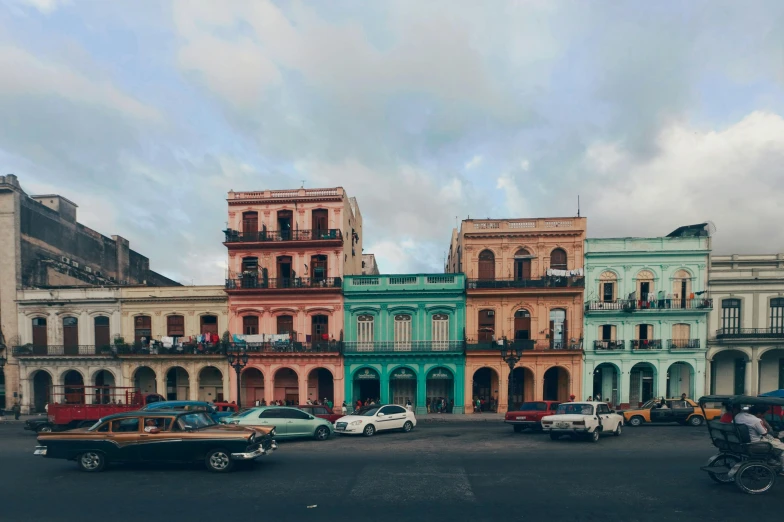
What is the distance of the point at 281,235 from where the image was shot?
32281 millimetres

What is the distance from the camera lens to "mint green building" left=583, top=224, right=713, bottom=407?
99.1ft

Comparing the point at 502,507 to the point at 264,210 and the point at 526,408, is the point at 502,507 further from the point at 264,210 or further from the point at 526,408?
the point at 264,210

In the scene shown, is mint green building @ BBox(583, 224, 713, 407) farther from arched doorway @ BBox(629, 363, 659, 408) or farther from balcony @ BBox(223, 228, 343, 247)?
balcony @ BBox(223, 228, 343, 247)

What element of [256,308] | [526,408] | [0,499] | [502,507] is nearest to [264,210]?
[256,308]

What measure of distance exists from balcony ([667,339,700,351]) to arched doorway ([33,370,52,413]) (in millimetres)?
44217

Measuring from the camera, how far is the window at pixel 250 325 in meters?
32.0

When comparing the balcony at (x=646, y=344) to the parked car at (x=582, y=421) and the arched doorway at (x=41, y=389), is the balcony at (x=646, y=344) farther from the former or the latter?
the arched doorway at (x=41, y=389)

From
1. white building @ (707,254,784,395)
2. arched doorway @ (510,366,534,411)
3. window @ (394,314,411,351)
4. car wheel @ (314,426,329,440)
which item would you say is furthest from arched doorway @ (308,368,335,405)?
white building @ (707,254,784,395)

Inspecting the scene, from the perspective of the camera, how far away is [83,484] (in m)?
10.9

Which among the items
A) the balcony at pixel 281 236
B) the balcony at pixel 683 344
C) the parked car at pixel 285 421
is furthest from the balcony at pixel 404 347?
the balcony at pixel 683 344

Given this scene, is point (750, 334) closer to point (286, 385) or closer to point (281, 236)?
point (286, 385)

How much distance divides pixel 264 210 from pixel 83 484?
2351cm

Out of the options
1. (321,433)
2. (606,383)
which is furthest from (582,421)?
(606,383)

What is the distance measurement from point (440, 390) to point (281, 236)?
1566cm
